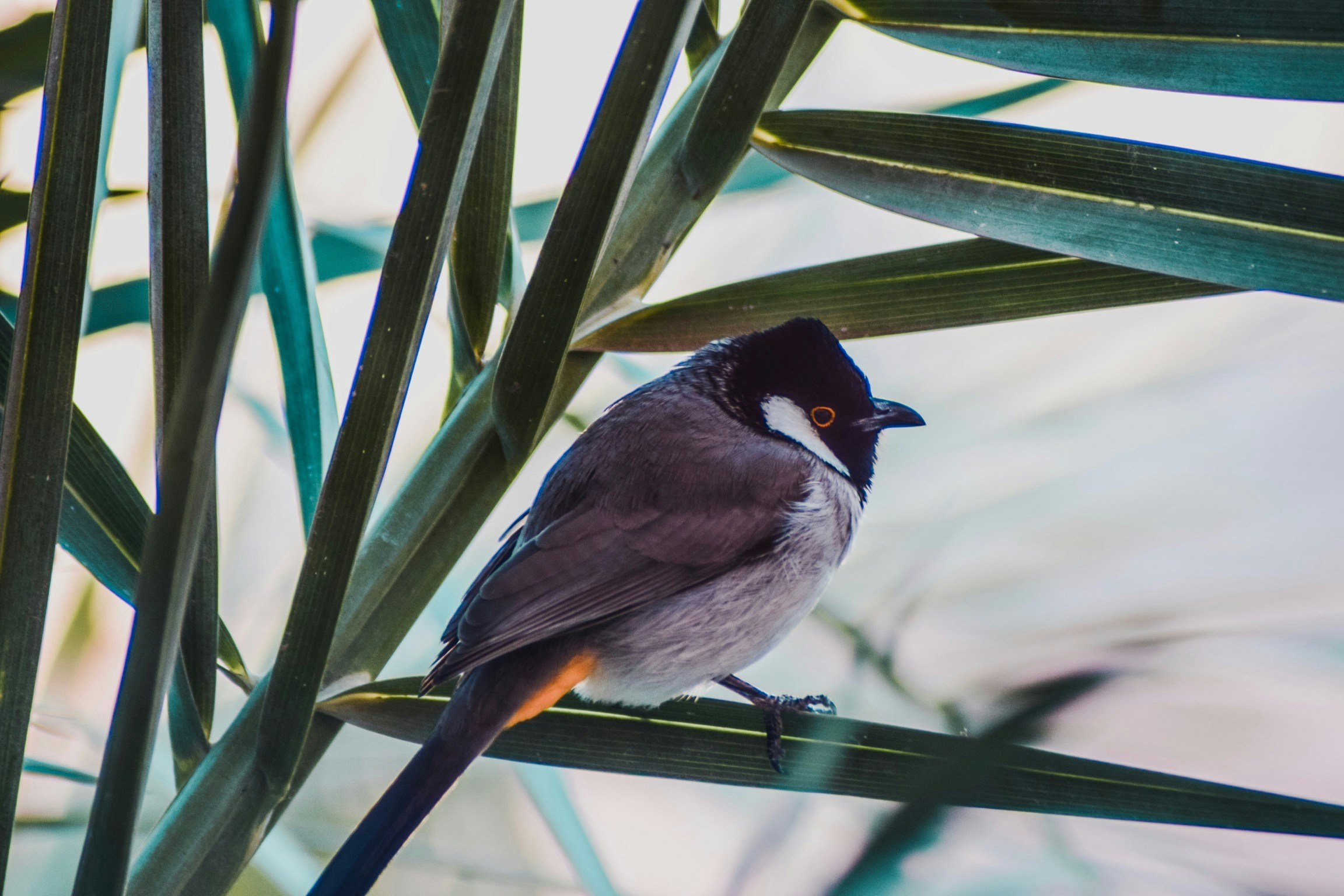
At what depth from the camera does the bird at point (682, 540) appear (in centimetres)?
117

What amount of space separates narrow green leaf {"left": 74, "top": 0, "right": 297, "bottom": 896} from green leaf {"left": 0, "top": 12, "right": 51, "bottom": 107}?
1.00m

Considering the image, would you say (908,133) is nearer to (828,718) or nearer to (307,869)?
(828,718)

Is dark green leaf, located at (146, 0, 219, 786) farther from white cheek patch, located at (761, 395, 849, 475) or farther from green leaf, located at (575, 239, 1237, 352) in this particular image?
white cheek patch, located at (761, 395, 849, 475)

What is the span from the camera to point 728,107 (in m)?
0.98

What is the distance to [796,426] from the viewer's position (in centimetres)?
157

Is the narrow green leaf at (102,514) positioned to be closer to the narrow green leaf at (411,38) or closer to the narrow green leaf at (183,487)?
the narrow green leaf at (183,487)

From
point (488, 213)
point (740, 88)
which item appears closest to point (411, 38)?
point (488, 213)

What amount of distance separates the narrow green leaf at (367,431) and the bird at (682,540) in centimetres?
23

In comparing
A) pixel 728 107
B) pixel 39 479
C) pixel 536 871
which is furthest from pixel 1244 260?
pixel 536 871

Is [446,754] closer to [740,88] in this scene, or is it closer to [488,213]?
[488,213]

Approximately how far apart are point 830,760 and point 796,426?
0.74 m

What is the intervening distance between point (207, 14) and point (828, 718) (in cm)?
119

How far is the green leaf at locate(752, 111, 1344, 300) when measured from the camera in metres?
0.86

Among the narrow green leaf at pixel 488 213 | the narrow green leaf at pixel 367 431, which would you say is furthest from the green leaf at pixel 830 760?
the narrow green leaf at pixel 488 213
